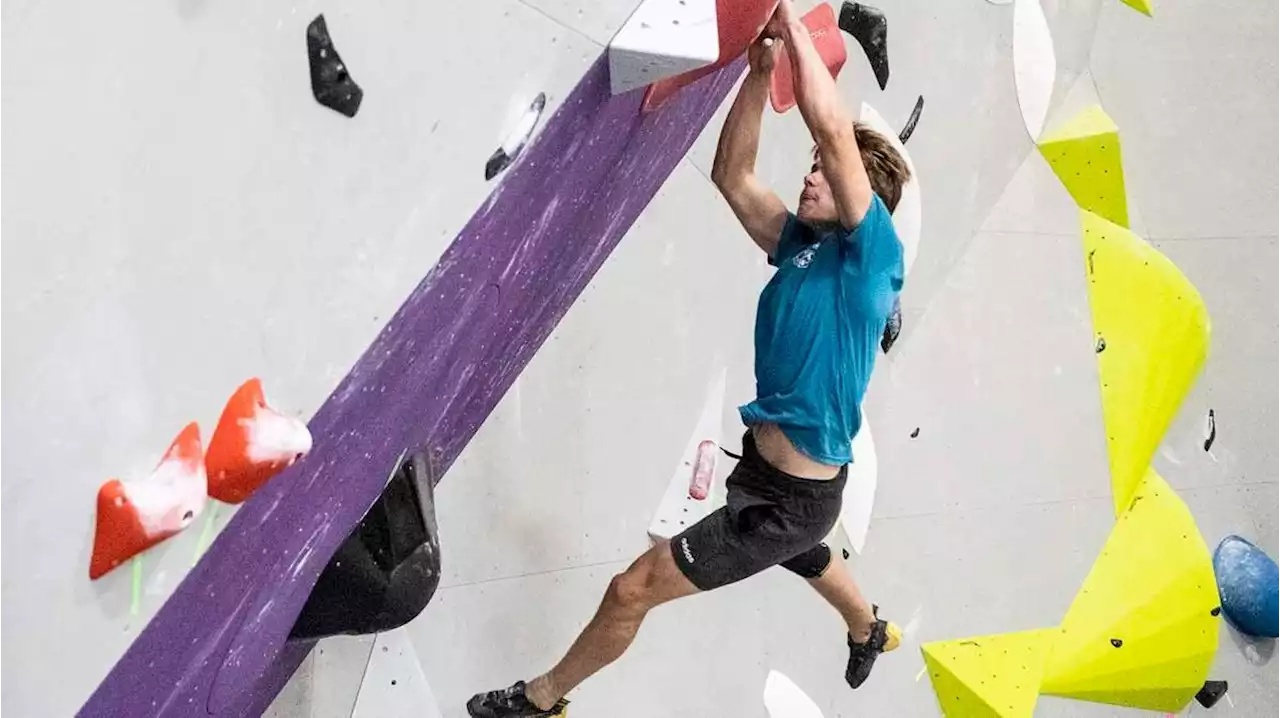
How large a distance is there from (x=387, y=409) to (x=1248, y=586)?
7.74 ft

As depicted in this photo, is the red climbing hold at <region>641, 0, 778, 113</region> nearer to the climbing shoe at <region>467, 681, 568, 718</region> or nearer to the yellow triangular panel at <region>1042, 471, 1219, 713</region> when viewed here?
the climbing shoe at <region>467, 681, 568, 718</region>

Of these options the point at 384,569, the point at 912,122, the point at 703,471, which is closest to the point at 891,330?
the point at 912,122

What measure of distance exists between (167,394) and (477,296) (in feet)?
1.55

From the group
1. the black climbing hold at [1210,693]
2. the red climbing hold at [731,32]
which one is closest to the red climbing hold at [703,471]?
the red climbing hold at [731,32]

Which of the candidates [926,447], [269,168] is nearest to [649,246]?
[926,447]

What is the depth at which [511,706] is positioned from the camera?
2.01 meters

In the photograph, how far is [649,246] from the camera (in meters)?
2.29

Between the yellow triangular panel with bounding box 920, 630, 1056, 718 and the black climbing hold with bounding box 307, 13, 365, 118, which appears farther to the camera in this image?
the yellow triangular panel with bounding box 920, 630, 1056, 718

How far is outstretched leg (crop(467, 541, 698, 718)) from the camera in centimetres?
189

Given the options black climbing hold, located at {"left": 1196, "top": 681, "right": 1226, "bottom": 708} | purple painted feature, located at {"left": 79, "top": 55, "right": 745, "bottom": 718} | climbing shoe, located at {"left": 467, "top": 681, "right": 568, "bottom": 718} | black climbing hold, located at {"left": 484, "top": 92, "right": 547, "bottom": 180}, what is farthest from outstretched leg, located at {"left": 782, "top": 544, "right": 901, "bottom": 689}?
black climbing hold, located at {"left": 484, "top": 92, "right": 547, "bottom": 180}

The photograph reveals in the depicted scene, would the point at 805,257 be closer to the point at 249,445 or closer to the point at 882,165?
the point at 882,165

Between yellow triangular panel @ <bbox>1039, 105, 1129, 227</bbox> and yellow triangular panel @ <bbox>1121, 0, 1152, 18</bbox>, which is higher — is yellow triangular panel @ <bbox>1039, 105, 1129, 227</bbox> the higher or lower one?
the lower one

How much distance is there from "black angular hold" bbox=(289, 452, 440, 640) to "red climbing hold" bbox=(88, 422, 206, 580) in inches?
22.8

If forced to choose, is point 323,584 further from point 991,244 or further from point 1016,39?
point 1016,39
